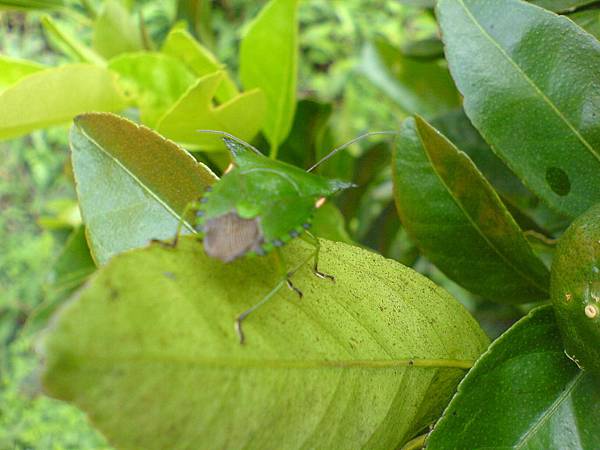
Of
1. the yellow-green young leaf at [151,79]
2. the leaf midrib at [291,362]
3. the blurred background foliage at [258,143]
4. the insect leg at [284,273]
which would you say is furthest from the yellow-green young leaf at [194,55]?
the leaf midrib at [291,362]

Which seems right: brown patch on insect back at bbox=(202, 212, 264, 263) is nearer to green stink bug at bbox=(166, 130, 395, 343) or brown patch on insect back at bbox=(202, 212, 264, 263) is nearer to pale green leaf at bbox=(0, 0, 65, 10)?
green stink bug at bbox=(166, 130, 395, 343)

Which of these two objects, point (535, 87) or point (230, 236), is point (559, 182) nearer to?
point (535, 87)

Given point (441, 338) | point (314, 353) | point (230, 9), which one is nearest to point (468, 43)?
point (441, 338)

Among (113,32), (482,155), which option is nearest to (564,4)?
(482,155)

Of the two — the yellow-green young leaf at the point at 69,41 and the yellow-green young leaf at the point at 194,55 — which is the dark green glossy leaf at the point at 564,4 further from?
the yellow-green young leaf at the point at 69,41

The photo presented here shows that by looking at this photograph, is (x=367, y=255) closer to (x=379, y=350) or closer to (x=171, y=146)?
(x=379, y=350)

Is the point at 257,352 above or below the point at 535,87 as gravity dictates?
below

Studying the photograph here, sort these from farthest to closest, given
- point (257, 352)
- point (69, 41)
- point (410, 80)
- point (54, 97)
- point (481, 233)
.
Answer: point (410, 80)
point (69, 41)
point (54, 97)
point (481, 233)
point (257, 352)
